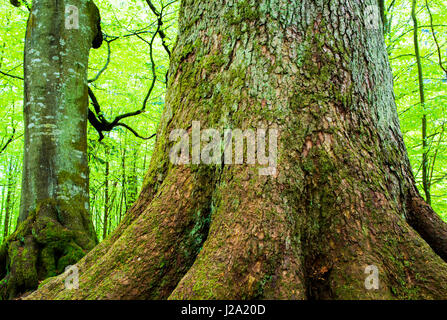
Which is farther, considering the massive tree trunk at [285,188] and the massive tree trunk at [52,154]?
the massive tree trunk at [52,154]

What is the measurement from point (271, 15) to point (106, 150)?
8.30 m

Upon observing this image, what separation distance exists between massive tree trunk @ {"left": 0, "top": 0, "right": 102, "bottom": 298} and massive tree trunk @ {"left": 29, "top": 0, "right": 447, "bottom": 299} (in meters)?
1.49

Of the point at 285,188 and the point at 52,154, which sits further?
the point at 52,154

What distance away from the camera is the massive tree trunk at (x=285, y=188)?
4.58 feet

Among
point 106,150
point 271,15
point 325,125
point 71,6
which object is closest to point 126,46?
point 106,150

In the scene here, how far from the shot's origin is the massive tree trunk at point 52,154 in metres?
3.04

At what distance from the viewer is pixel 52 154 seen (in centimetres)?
347

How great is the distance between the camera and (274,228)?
142 cm

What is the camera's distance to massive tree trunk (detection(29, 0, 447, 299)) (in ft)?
4.58

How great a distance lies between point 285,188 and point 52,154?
10.5 feet

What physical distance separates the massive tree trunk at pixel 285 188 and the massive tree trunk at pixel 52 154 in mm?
1492

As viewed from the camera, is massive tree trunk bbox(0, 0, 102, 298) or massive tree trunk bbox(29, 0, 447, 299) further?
massive tree trunk bbox(0, 0, 102, 298)

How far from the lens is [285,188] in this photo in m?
1.52

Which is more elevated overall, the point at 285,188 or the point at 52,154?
the point at 52,154
